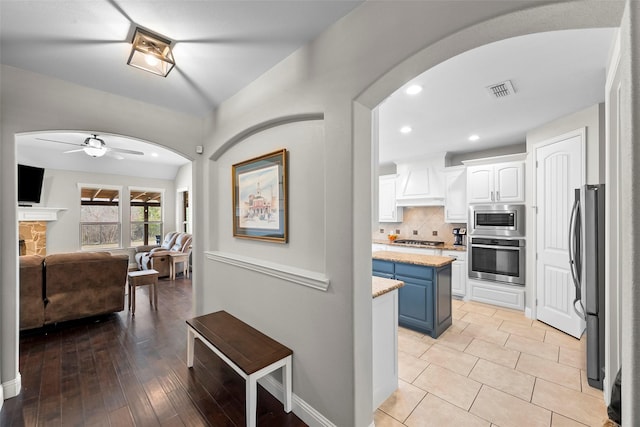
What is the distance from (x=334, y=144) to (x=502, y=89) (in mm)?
2099

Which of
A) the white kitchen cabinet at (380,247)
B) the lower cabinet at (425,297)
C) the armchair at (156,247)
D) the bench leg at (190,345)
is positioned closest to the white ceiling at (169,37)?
the bench leg at (190,345)

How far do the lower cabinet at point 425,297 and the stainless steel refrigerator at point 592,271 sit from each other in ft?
3.97

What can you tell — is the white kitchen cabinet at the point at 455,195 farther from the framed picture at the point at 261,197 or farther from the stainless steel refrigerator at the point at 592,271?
the framed picture at the point at 261,197

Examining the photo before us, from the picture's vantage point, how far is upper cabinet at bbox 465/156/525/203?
3.90 m

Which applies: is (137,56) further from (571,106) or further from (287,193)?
(571,106)

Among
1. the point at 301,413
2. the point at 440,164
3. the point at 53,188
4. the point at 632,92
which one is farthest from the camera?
the point at 53,188

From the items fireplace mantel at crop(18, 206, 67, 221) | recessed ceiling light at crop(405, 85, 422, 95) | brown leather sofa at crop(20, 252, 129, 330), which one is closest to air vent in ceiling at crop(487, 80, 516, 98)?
recessed ceiling light at crop(405, 85, 422, 95)

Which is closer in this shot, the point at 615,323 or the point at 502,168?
the point at 615,323

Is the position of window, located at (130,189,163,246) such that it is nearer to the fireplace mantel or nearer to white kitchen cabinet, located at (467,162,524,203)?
the fireplace mantel

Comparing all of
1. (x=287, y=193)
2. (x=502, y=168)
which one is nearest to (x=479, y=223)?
(x=502, y=168)

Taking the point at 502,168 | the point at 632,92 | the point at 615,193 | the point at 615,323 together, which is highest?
the point at 502,168

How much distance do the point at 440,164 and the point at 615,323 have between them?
360cm

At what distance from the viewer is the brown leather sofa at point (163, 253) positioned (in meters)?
5.92

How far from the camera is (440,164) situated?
5000mm
